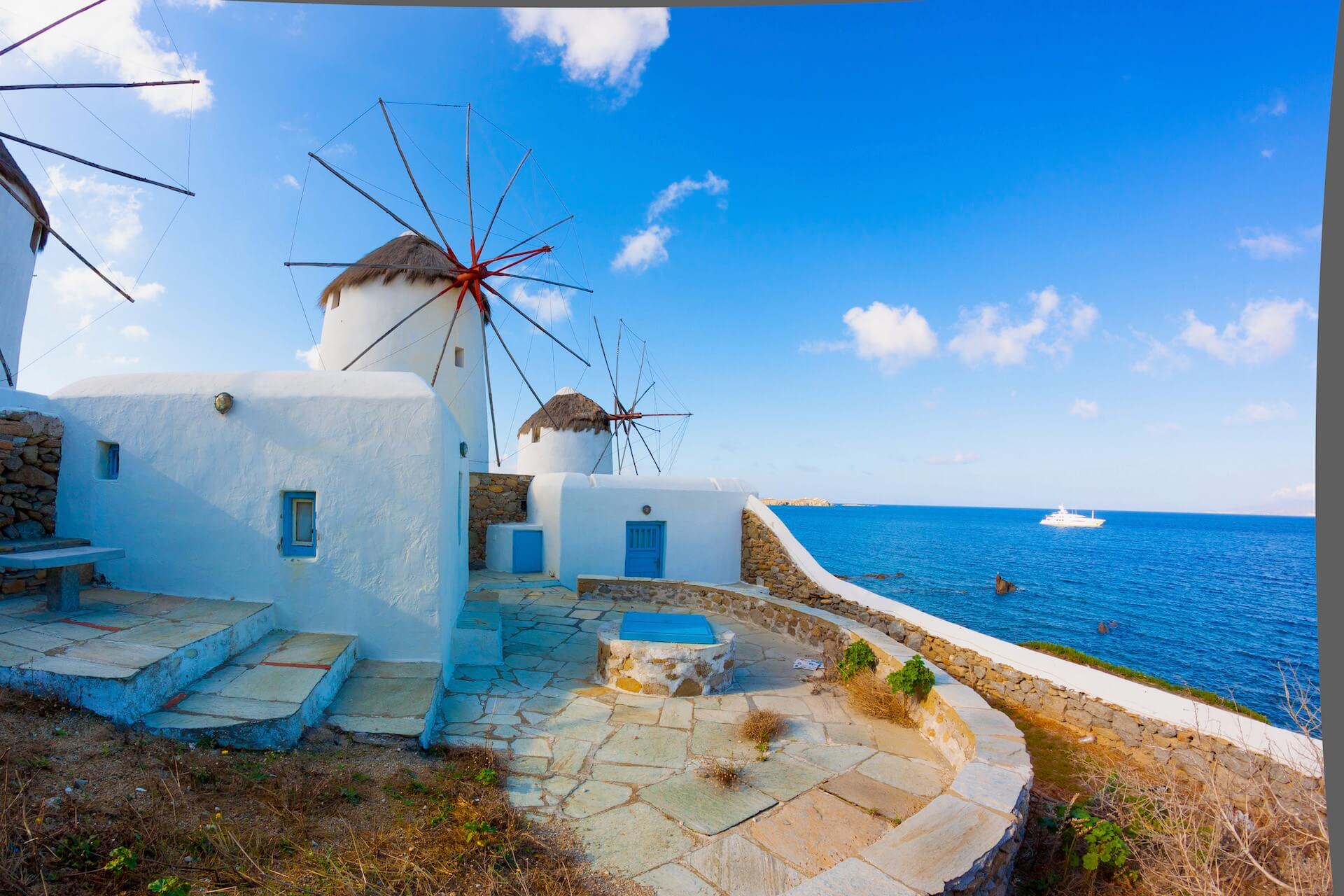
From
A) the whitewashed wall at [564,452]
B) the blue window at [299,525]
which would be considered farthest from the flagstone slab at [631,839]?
the whitewashed wall at [564,452]

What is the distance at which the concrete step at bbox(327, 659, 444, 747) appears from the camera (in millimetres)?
4594

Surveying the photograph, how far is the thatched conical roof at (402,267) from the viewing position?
1282cm

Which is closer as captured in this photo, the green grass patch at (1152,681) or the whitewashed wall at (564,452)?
the green grass patch at (1152,681)

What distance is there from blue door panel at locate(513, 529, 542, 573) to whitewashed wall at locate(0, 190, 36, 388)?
28.3ft

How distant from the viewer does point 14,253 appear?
33.0 feet

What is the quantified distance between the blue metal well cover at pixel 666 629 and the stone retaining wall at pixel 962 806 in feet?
5.84

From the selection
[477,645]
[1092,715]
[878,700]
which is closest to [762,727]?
[878,700]

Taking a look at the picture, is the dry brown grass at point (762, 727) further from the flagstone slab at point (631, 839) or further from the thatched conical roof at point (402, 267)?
the thatched conical roof at point (402, 267)

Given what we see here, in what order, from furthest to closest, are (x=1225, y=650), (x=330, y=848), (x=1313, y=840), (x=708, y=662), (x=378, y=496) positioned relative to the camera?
(x=1225, y=650), (x=708, y=662), (x=378, y=496), (x=1313, y=840), (x=330, y=848)

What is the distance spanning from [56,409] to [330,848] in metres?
6.05

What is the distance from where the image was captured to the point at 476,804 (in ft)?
12.2

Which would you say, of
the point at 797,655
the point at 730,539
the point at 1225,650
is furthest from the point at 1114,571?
the point at 797,655

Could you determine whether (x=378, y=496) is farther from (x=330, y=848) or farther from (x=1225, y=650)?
(x=1225, y=650)

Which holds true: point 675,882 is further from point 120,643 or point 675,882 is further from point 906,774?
point 120,643
